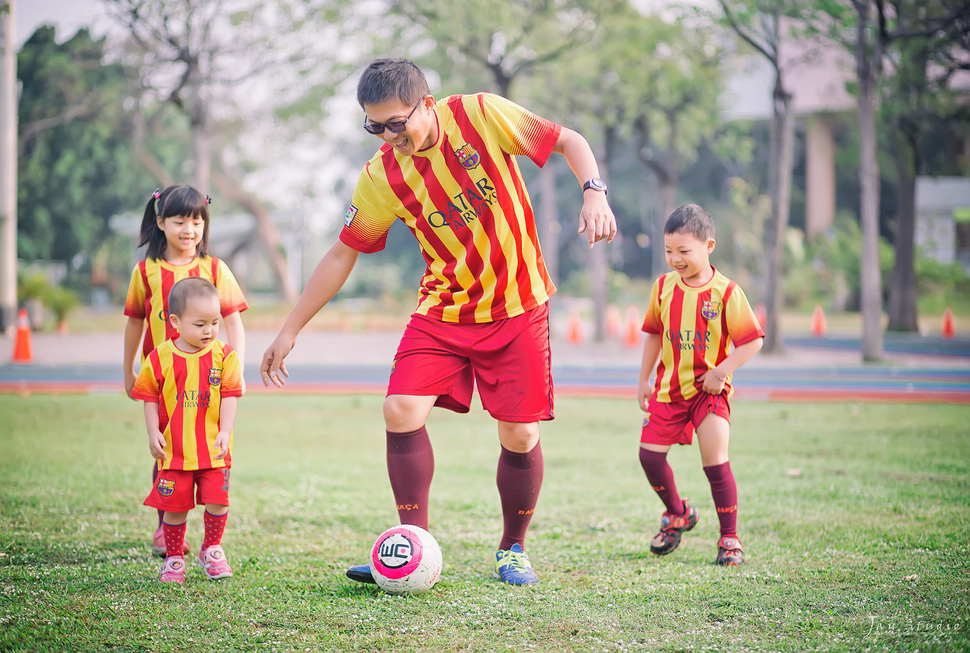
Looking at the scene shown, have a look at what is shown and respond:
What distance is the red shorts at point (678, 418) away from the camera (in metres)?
4.54

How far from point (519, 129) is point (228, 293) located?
5.68 ft

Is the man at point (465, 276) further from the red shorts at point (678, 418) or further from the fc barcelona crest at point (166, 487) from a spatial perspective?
the red shorts at point (678, 418)

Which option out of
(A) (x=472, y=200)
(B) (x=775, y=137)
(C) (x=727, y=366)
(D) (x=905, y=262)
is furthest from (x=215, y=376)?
(D) (x=905, y=262)

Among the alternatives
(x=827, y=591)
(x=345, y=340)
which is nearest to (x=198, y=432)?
(x=827, y=591)

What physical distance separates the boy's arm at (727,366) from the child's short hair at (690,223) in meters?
0.55

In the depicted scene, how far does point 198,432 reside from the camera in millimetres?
4172

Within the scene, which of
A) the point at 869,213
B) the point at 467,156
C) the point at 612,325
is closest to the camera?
the point at 467,156

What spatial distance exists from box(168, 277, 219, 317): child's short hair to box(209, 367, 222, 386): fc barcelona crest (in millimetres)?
282

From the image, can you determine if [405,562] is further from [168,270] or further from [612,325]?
[612,325]

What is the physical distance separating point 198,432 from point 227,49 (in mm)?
19442

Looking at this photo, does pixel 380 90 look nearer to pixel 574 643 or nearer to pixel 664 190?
pixel 574 643

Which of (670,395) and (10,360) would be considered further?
(10,360)

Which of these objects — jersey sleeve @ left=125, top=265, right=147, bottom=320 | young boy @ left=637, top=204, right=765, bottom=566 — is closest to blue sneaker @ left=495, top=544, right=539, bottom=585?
young boy @ left=637, top=204, right=765, bottom=566

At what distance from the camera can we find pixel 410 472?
13.1 ft
